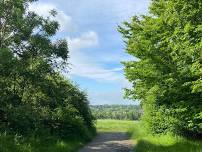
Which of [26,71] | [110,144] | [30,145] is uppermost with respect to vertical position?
[26,71]

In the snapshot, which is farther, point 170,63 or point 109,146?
point 109,146

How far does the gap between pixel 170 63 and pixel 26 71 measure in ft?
27.9

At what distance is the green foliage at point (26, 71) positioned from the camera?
79.5ft

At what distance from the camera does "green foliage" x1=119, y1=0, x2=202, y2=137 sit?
73.4 feet

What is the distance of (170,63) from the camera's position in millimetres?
26000

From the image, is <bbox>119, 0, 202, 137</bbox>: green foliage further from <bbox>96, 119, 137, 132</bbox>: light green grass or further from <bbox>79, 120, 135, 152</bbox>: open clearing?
<bbox>96, 119, 137, 132</bbox>: light green grass

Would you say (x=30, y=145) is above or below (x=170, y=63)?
below

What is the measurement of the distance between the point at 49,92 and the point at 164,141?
821cm

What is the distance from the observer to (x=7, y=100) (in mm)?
24953

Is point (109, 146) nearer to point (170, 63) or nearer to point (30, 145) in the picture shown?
point (170, 63)

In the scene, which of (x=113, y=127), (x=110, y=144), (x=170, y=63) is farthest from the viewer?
(x=113, y=127)

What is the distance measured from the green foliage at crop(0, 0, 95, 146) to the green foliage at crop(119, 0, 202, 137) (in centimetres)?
550

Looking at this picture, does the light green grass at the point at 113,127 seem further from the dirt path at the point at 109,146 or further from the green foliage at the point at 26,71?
the green foliage at the point at 26,71

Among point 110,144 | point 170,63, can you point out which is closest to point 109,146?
point 110,144
